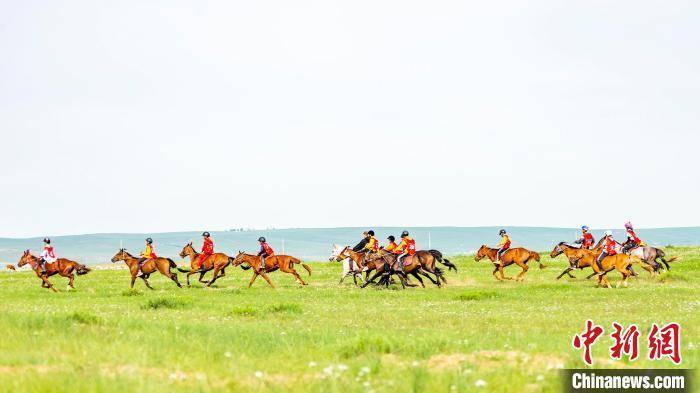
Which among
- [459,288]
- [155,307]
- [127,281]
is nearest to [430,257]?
[459,288]

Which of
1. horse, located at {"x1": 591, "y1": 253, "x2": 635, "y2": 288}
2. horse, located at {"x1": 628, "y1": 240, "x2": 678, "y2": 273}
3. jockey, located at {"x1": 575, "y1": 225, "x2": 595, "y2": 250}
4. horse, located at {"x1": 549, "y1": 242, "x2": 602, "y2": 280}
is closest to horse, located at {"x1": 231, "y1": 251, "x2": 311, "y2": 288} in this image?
horse, located at {"x1": 549, "y1": 242, "x2": 602, "y2": 280}

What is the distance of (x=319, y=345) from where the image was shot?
13.2m

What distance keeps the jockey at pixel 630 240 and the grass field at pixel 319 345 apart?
1233 centimetres

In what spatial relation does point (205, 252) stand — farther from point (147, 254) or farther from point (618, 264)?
point (618, 264)

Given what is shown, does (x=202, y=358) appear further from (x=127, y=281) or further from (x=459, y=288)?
(x=127, y=281)

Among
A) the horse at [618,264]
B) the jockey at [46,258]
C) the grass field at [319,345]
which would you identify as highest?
the jockey at [46,258]

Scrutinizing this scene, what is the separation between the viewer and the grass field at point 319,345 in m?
9.77

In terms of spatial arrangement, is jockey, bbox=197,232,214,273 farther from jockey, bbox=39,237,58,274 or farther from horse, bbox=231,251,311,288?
jockey, bbox=39,237,58,274

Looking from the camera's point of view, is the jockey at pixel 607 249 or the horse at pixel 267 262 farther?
the horse at pixel 267 262

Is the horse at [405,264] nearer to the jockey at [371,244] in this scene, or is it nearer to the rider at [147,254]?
the jockey at [371,244]

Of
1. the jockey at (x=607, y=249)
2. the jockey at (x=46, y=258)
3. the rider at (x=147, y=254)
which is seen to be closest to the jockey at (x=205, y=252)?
the rider at (x=147, y=254)

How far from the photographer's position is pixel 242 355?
1187cm

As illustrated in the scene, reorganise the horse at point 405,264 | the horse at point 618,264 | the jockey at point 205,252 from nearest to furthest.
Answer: the horse at point 618,264
the horse at point 405,264
the jockey at point 205,252

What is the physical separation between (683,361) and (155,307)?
17.7m
